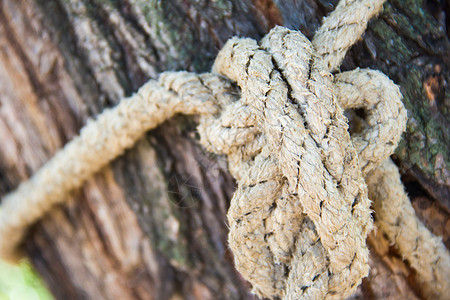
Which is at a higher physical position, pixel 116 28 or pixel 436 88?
pixel 116 28

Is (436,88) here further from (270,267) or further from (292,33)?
(270,267)

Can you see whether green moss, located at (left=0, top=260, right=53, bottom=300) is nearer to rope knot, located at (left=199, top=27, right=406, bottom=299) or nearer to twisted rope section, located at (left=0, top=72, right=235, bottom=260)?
twisted rope section, located at (left=0, top=72, right=235, bottom=260)

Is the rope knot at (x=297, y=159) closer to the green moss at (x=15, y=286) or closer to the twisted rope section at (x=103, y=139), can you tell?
the twisted rope section at (x=103, y=139)

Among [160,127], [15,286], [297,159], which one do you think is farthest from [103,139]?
[15,286]

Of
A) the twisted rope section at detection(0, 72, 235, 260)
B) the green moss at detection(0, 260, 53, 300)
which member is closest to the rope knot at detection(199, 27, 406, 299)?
the twisted rope section at detection(0, 72, 235, 260)

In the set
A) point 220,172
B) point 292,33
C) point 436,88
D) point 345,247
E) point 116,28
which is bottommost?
point 345,247

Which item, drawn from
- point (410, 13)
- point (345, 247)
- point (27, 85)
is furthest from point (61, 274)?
point (410, 13)

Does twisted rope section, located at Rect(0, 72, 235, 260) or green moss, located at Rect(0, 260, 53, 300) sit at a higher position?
green moss, located at Rect(0, 260, 53, 300)

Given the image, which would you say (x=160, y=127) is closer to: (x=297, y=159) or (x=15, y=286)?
(x=297, y=159)
